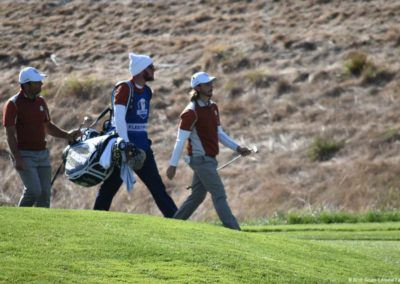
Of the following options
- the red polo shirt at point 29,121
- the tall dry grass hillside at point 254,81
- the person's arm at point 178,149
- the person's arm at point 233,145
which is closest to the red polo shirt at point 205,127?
the person's arm at point 178,149

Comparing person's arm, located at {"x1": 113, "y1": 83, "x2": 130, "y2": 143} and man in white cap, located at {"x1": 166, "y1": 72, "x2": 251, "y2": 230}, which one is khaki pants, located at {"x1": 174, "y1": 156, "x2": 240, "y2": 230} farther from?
person's arm, located at {"x1": 113, "y1": 83, "x2": 130, "y2": 143}

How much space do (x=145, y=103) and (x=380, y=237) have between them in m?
5.27

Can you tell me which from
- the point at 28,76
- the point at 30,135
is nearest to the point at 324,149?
the point at 30,135

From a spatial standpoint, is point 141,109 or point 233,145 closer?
point 141,109

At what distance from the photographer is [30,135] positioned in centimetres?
1552

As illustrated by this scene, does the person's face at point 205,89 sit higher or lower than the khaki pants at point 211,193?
higher

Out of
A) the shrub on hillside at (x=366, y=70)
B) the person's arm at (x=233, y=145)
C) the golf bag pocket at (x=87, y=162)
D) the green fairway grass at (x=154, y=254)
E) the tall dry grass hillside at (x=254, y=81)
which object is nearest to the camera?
the green fairway grass at (x=154, y=254)

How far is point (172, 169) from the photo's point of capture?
50.8 feet

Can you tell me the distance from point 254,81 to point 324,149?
6748 mm

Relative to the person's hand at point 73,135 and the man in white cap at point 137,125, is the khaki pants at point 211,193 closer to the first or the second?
the man in white cap at point 137,125

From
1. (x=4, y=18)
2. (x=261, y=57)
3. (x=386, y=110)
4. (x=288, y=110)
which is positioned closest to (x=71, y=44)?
(x=4, y=18)

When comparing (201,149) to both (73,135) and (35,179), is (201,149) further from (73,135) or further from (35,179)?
(35,179)

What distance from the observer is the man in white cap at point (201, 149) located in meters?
15.4

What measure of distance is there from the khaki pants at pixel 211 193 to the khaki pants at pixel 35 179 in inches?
72.3
